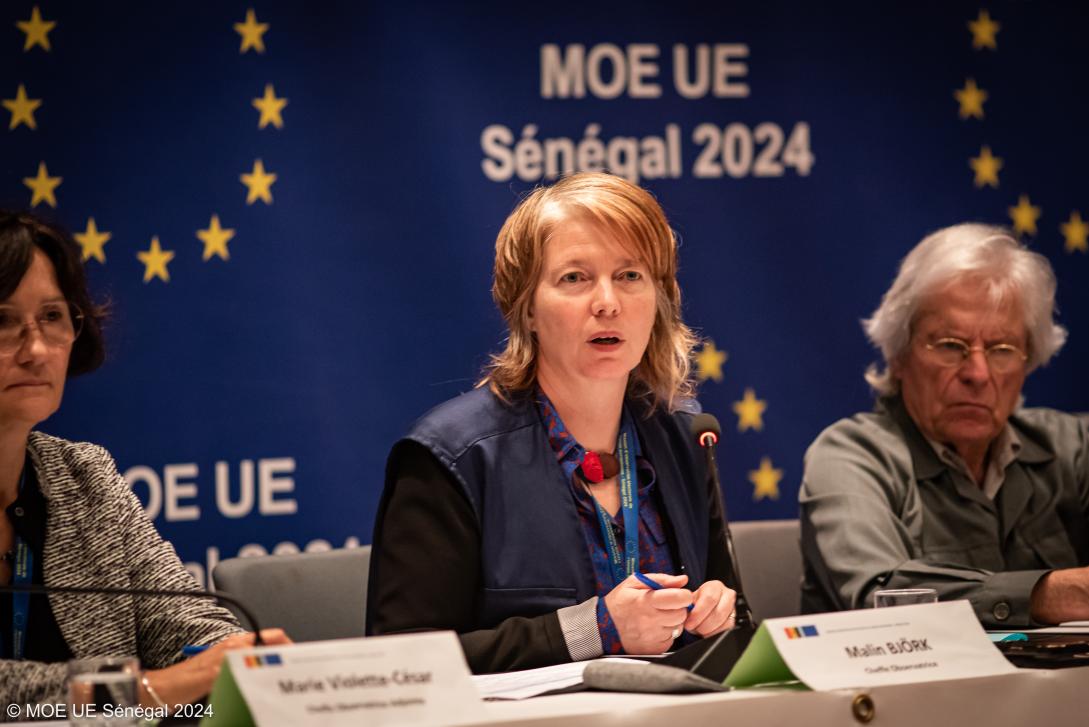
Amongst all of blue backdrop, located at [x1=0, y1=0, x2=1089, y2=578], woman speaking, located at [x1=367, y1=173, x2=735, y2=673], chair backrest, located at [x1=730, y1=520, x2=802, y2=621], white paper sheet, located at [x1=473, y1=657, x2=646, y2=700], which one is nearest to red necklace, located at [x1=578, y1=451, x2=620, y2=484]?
woman speaking, located at [x1=367, y1=173, x2=735, y2=673]

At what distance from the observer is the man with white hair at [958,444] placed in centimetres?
315

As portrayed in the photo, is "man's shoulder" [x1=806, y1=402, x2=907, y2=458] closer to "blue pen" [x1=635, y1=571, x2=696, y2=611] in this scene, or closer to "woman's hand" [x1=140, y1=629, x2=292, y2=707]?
"blue pen" [x1=635, y1=571, x2=696, y2=611]

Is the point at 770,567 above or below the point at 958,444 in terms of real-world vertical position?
below

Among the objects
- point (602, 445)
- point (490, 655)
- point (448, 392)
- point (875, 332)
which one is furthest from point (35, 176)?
point (875, 332)

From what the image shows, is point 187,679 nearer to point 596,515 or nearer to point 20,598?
point 20,598

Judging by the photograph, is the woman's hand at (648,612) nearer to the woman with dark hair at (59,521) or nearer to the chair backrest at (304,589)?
the woman with dark hair at (59,521)

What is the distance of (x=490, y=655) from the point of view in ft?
7.48

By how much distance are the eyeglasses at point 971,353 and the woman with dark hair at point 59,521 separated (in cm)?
183

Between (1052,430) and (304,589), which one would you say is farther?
(1052,430)

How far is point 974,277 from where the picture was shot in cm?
328

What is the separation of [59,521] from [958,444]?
2117mm

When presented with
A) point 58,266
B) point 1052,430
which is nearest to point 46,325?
point 58,266

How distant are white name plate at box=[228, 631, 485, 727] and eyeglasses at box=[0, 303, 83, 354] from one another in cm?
117

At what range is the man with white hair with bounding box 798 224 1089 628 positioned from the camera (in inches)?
124
